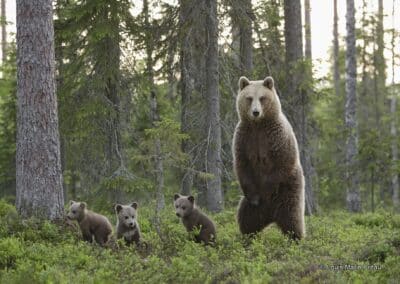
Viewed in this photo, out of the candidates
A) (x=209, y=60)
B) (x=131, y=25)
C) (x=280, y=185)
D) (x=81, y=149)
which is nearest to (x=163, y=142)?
(x=280, y=185)

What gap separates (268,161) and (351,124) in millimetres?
12488

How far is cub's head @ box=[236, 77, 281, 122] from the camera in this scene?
10.2 meters

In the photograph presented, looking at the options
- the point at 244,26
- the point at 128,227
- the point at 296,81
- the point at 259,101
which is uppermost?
the point at 244,26

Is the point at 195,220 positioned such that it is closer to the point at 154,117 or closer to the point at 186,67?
the point at 186,67

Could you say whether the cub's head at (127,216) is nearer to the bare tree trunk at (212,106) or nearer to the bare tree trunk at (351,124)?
the bare tree trunk at (212,106)

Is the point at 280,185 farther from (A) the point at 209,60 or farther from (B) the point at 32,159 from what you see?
(A) the point at 209,60

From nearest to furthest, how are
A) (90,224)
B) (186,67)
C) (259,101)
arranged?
(259,101) → (90,224) → (186,67)

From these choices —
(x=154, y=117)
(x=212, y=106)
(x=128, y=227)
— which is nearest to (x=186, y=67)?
(x=212, y=106)

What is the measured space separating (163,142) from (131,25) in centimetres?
590

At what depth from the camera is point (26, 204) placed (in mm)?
10742

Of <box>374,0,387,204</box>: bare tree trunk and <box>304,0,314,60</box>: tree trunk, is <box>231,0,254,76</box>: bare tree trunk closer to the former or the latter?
<box>304,0,314,60</box>: tree trunk

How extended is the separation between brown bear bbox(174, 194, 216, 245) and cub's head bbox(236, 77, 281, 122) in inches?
77.1

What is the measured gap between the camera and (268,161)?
1048cm

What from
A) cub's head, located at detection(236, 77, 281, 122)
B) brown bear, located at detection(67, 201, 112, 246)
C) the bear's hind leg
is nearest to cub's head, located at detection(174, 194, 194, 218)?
the bear's hind leg
